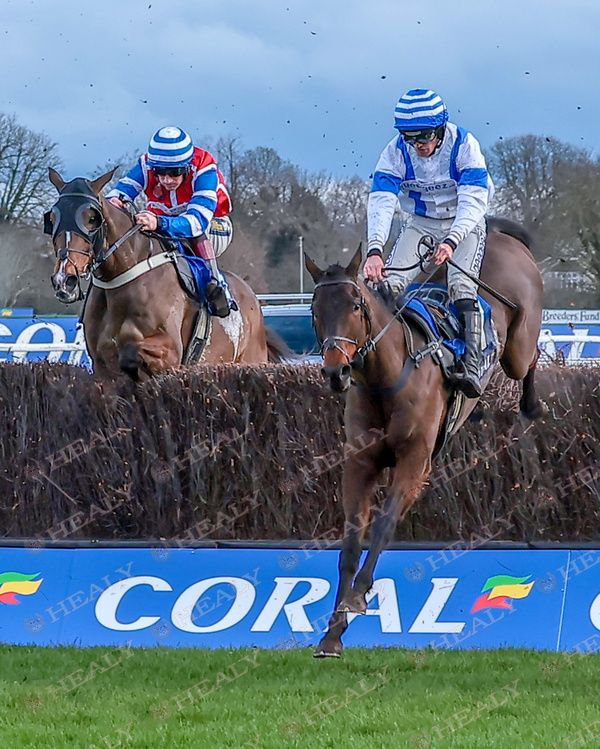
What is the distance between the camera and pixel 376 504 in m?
6.82

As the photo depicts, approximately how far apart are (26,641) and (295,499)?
1.96 m

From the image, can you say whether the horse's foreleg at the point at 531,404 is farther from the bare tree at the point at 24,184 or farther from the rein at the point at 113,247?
the bare tree at the point at 24,184

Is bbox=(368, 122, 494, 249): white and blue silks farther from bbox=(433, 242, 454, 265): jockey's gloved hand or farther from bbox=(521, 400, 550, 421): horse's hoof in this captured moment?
bbox=(521, 400, 550, 421): horse's hoof

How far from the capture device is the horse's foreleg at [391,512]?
5.08 metres

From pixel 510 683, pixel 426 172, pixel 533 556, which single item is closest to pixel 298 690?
pixel 510 683

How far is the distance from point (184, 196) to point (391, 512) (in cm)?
396

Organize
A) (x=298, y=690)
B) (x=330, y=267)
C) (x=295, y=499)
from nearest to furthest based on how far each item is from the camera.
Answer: (x=298, y=690), (x=330, y=267), (x=295, y=499)

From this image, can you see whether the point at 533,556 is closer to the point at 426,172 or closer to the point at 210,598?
the point at 210,598

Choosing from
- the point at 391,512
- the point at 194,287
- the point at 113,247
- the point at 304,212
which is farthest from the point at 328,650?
the point at 304,212

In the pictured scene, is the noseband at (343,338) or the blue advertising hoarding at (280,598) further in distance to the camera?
the blue advertising hoarding at (280,598)

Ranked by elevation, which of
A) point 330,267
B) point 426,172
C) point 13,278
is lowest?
point 13,278

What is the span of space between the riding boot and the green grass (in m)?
3.73

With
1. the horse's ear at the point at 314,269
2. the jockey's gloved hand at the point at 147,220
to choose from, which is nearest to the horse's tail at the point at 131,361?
the jockey's gloved hand at the point at 147,220

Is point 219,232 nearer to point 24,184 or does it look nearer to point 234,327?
point 234,327
